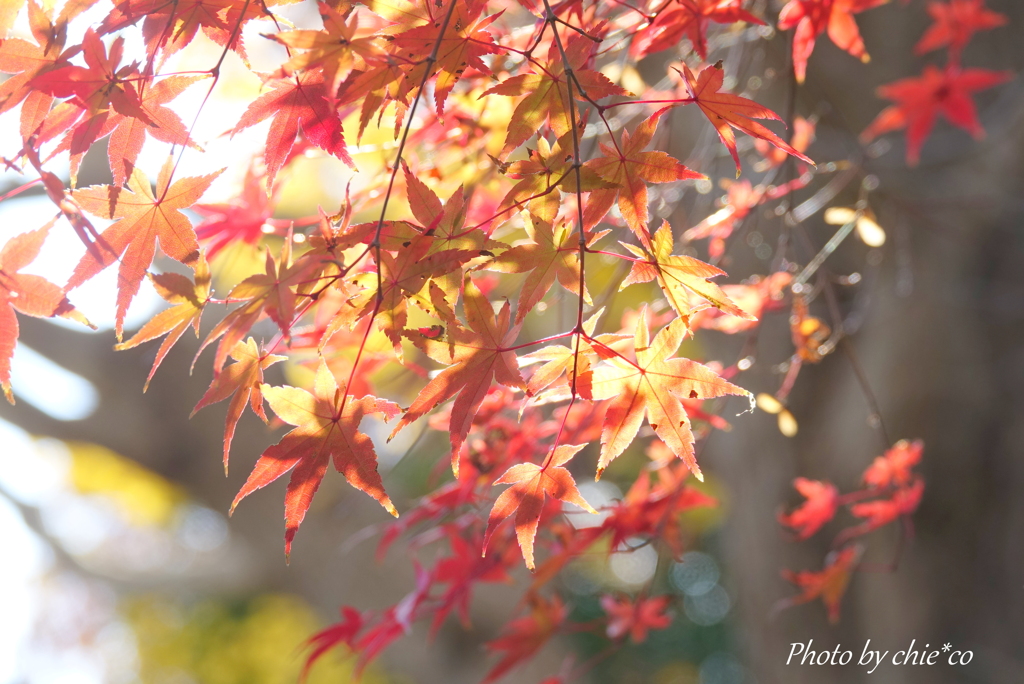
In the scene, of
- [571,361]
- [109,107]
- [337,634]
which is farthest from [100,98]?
[337,634]

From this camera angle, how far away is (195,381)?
6.17ft

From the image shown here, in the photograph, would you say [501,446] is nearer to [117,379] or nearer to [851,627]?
[851,627]

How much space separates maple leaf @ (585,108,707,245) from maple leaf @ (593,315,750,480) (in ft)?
0.26

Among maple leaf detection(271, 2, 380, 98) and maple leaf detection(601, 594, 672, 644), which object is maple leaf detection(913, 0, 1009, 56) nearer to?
maple leaf detection(601, 594, 672, 644)

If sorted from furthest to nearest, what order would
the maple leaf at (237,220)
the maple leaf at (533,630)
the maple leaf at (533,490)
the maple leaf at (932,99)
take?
the maple leaf at (932,99)
the maple leaf at (533,630)
the maple leaf at (237,220)
the maple leaf at (533,490)

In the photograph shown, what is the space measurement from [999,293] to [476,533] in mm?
1582

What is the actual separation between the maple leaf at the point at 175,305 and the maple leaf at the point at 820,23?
1.75 ft

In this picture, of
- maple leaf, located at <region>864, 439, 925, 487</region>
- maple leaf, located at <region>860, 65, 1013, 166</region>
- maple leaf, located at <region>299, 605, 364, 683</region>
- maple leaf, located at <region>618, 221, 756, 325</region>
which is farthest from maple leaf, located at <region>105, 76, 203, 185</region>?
maple leaf, located at <region>860, 65, 1013, 166</region>

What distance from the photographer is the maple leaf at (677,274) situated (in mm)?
453

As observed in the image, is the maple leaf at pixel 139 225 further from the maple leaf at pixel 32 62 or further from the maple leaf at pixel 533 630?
the maple leaf at pixel 533 630

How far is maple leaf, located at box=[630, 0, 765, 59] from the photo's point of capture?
1.59 ft

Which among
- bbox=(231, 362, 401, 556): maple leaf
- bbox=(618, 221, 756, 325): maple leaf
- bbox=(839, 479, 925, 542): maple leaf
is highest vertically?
bbox=(618, 221, 756, 325): maple leaf

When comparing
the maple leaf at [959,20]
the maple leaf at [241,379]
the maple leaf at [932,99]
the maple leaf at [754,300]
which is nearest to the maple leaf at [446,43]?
the maple leaf at [241,379]

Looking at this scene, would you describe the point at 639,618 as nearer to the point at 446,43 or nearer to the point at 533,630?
the point at 533,630
